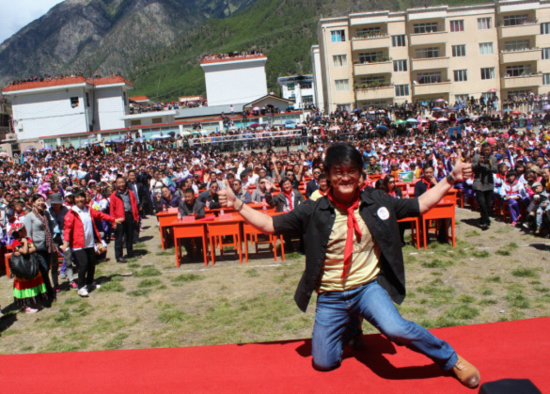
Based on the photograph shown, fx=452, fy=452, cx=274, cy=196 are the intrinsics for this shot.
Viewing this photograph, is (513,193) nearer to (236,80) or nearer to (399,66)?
(399,66)

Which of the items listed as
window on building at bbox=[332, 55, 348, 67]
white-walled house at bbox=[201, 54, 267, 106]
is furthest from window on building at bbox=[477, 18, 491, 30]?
white-walled house at bbox=[201, 54, 267, 106]

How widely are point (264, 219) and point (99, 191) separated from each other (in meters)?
10.4

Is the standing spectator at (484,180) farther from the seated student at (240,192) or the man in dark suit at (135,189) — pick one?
the man in dark suit at (135,189)

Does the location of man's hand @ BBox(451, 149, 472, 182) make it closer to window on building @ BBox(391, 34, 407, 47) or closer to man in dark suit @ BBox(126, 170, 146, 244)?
man in dark suit @ BBox(126, 170, 146, 244)

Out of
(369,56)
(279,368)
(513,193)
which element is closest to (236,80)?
(369,56)

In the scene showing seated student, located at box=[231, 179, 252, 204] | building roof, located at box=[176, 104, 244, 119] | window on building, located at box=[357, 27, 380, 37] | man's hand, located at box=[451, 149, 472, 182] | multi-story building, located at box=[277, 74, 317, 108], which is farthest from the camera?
multi-story building, located at box=[277, 74, 317, 108]

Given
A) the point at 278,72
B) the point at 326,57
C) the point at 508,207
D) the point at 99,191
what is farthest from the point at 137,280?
the point at 278,72

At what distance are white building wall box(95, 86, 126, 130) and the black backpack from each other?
169 feet

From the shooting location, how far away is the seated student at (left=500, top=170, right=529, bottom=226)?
32.8ft

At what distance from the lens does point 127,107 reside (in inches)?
2255

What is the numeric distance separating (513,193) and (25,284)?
385 inches

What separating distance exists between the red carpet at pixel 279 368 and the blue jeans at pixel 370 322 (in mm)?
125

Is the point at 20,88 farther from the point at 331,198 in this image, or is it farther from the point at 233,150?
the point at 331,198

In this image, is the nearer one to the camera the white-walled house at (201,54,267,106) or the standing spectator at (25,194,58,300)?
the standing spectator at (25,194,58,300)
